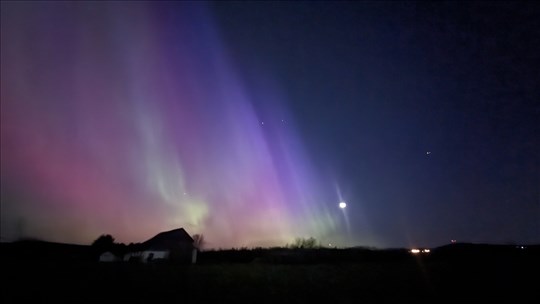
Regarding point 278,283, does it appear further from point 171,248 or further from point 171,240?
point 171,240

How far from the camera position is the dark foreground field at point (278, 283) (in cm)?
2155

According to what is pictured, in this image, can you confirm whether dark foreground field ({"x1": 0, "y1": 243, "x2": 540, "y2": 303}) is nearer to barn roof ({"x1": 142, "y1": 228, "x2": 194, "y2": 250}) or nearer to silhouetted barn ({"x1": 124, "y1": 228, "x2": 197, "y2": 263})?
silhouetted barn ({"x1": 124, "y1": 228, "x2": 197, "y2": 263})

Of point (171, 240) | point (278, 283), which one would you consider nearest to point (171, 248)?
point (171, 240)

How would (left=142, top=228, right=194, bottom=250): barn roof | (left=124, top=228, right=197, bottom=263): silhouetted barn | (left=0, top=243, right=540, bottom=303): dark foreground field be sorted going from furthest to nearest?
(left=142, top=228, right=194, bottom=250): barn roof
(left=124, top=228, right=197, bottom=263): silhouetted barn
(left=0, top=243, right=540, bottom=303): dark foreground field

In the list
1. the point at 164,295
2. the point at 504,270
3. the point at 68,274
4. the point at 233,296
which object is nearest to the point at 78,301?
the point at 164,295

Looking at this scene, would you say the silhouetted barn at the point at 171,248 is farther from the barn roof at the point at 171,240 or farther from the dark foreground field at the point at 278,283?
the dark foreground field at the point at 278,283

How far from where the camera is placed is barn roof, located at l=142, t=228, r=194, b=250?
170 ft

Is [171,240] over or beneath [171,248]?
over

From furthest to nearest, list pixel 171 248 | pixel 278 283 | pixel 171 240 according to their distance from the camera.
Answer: pixel 171 240 < pixel 171 248 < pixel 278 283

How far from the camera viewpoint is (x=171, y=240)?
173ft

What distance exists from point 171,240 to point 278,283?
31698 millimetres

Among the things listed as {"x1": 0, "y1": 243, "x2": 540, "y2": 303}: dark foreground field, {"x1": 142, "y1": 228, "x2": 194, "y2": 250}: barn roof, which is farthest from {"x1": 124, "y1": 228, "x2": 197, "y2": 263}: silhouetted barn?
{"x1": 0, "y1": 243, "x2": 540, "y2": 303}: dark foreground field

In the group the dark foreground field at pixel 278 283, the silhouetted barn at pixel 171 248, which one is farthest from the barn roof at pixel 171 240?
the dark foreground field at pixel 278 283

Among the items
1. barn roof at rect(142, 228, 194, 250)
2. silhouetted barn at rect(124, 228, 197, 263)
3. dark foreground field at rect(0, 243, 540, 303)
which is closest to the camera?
dark foreground field at rect(0, 243, 540, 303)
